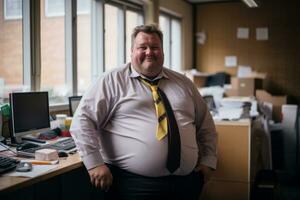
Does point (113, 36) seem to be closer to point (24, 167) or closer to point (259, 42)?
point (259, 42)

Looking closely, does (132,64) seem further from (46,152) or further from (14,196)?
(14,196)

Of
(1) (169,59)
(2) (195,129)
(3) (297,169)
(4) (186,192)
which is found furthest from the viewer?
(1) (169,59)

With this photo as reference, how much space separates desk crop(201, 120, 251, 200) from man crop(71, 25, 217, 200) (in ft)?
4.85

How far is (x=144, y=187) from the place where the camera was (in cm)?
210

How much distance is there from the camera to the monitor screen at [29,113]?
269cm

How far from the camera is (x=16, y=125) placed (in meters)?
2.70

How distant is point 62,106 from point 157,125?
166 cm

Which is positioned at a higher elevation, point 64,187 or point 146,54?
point 146,54

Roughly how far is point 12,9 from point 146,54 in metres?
1.66

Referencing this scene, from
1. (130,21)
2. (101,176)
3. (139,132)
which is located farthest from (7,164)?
(130,21)

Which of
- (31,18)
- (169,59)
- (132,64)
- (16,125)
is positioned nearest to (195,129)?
(132,64)

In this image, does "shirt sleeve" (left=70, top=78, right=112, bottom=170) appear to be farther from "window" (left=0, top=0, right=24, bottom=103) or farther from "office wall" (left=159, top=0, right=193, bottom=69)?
"office wall" (left=159, top=0, right=193, bottom=69)

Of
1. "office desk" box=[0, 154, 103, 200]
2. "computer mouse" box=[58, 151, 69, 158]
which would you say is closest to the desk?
"office desk" box=[0, 154, 103, 200]

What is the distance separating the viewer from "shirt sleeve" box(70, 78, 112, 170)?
78.9 inches
